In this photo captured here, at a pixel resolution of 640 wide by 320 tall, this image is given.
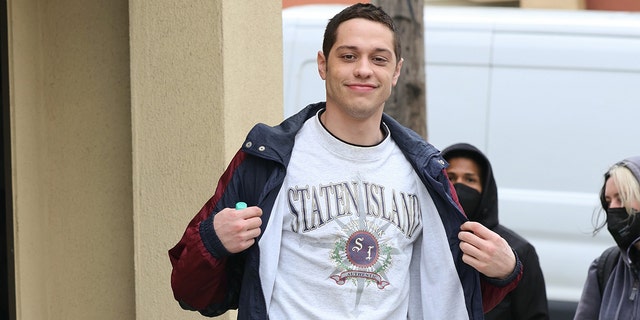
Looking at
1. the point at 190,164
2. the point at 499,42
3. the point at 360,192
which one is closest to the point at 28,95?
the point at 190,164

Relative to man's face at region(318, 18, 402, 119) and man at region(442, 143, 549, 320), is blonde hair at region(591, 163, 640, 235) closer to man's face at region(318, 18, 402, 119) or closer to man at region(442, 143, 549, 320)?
man at region(442, 143, 549, 320)

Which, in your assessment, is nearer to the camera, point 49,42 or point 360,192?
point 360,192

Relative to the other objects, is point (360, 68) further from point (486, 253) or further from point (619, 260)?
point (619, 260)

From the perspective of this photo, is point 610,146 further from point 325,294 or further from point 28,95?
point 325,294

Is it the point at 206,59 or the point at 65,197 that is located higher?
the point at 206,59

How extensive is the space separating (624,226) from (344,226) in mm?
2183

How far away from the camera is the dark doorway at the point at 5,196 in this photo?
196 inches

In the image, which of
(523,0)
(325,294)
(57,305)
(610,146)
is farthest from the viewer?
(523,0)

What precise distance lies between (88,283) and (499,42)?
12.1 feet

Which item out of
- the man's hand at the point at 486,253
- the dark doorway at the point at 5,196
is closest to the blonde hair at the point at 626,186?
the man's hand at the point at 486,253

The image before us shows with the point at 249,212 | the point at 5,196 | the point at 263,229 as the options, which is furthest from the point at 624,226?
the point at 5,196

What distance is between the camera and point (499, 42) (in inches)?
314

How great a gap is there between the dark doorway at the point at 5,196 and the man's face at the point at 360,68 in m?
1.87

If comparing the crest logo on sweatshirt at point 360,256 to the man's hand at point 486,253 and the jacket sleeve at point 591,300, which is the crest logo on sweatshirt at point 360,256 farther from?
the jacket sleeve at point 591,300
